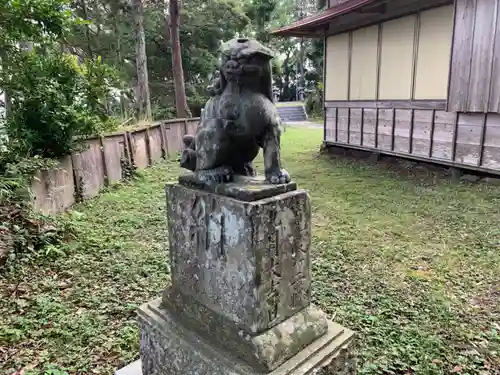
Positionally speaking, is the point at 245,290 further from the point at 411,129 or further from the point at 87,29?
the point at 87,29

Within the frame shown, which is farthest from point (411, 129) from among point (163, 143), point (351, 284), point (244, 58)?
point (244, 58)

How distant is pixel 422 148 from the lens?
24.8 ft

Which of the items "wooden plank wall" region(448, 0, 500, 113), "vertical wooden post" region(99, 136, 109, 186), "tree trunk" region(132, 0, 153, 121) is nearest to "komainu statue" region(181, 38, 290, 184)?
"vertical wooden post" region(99, 136, 109, 186)

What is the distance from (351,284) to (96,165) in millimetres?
4881

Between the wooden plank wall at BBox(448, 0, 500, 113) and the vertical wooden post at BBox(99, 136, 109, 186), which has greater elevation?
the wooden plank wall at BBox(448, 0, 500, 113)

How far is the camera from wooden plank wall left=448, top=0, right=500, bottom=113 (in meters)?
6.00

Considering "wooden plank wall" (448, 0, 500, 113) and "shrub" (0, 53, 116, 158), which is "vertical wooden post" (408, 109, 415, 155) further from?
"shrub" (0, 53, 116, 158)

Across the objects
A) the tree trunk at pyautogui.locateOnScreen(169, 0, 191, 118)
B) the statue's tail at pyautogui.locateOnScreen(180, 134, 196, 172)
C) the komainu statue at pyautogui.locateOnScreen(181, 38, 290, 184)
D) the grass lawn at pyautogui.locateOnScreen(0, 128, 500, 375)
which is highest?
the tree trunk at pyautogui.locateOnScreen(169, 0, 191, 118)

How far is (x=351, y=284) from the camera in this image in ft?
11.0

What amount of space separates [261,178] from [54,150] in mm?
4652

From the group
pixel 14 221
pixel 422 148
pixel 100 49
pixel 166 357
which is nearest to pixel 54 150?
pixel 14 221

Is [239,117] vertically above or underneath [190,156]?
above

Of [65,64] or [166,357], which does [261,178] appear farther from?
[65,64]

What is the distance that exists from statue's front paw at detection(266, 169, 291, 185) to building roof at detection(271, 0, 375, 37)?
23.2 feet
